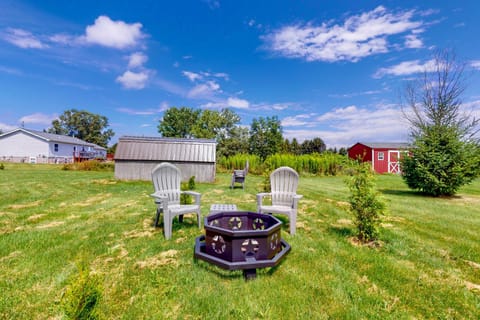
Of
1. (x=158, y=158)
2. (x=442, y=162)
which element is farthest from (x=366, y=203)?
(x=158, y=158)

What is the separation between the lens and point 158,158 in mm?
10773

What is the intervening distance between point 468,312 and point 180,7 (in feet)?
39.7

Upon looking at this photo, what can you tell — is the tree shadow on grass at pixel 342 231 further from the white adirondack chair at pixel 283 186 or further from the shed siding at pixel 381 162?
the shed siding at pixel 381 162

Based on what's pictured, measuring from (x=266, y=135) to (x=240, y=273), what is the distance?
96.6 ft

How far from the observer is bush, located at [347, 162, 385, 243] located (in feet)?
10.3

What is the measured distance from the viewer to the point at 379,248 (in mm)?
3154

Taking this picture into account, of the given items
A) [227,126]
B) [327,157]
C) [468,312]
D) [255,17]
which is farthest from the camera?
[227,126]

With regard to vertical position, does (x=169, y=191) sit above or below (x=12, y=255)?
above

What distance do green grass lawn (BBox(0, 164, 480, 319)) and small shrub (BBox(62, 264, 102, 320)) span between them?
10.2 inches

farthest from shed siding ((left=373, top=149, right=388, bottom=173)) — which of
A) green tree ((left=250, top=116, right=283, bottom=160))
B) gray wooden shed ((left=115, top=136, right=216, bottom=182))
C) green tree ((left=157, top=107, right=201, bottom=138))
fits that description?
green tree ((left=157, top=107, right=201, bottom=138))

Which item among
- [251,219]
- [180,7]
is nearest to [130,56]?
[180,7]

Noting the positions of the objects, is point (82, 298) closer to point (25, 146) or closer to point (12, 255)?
point (12, 255)

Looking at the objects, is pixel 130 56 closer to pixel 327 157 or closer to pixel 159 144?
pixel 159 144

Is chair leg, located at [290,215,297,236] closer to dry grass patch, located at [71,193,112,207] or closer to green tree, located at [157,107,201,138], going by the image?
dry grass patch, located at [71,193,112,207]
